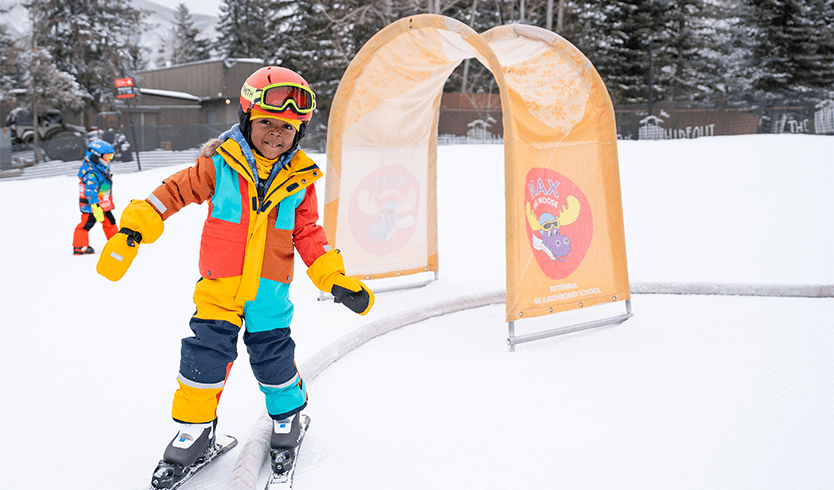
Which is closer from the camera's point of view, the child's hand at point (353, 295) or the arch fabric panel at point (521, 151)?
the child's hand at point (353, 295)

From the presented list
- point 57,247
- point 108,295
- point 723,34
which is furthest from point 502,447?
point 723,34

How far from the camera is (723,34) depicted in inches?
1363

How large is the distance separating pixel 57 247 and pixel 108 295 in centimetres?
380

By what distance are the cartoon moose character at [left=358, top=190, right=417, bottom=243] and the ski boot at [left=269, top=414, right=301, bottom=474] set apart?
3.00 m

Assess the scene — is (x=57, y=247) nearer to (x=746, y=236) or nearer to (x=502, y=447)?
(x=502, y=447)

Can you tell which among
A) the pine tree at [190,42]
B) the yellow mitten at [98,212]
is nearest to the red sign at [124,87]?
the yellow mitten at [98,212]

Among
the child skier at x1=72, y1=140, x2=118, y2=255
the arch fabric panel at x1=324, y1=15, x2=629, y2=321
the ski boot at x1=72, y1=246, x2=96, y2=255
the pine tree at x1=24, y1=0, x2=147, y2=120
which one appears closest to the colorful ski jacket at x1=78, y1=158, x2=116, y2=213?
the child skier at x1=72, y1=140, x2=118, y2=255

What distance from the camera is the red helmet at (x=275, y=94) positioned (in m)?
2.42

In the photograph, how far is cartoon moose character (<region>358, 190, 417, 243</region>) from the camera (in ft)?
17.8

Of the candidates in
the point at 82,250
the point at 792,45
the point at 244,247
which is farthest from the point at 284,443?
the point at 792,45

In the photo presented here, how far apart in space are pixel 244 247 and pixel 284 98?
0.65m

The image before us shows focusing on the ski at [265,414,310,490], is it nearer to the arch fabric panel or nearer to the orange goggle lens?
the orange goggle lens

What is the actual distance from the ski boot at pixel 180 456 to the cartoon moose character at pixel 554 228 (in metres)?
2.56

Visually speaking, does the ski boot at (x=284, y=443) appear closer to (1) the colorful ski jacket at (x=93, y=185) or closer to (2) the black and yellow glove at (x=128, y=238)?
(2) the black and yellow glove at (x=128, y=238)
